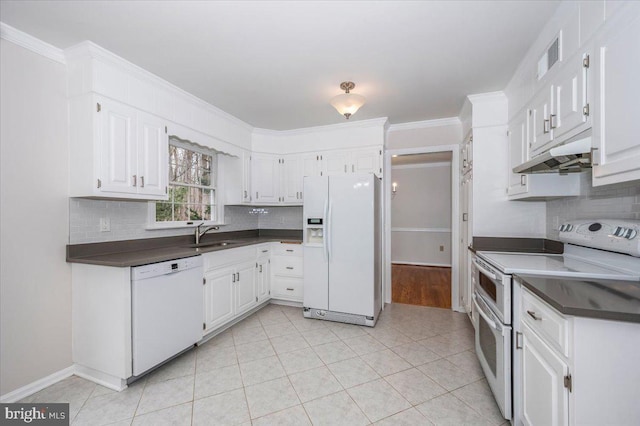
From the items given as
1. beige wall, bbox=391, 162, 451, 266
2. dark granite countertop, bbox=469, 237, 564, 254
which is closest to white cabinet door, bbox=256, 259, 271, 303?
dark granite countertop, bbox=469, 237, 564, 254

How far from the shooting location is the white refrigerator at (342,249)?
125 inches

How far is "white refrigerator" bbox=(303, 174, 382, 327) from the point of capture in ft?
10.5

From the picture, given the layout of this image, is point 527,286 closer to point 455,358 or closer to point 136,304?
point 455,358

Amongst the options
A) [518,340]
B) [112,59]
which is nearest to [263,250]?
[112,59]

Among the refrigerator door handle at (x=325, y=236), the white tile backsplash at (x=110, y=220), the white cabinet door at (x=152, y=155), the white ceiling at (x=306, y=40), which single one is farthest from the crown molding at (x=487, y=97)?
the white tile backsplash at (x=110, y=220)

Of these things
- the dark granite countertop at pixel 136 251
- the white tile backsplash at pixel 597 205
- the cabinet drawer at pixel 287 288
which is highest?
the white tile backsplash at pixel 597 205

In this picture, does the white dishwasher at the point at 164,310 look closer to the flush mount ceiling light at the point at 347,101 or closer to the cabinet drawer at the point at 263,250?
the cabinet drawer at the point at 263,250

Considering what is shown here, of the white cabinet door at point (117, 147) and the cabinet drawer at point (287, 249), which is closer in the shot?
the white cabinet door at point (117, 147)

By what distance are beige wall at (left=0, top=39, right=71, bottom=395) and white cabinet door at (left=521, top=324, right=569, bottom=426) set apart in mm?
3139

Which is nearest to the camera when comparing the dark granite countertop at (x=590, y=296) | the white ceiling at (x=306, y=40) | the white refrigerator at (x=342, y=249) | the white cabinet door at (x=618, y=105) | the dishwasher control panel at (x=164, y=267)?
the dark granite countertop at (x=590, y=296)

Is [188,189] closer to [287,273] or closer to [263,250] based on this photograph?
[263,250]

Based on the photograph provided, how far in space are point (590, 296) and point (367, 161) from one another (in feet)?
9.21

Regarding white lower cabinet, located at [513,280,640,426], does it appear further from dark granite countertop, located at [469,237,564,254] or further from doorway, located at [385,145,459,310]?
doorway, located at [385,145,459,310]

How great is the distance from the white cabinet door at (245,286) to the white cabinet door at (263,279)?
0.33 ft
